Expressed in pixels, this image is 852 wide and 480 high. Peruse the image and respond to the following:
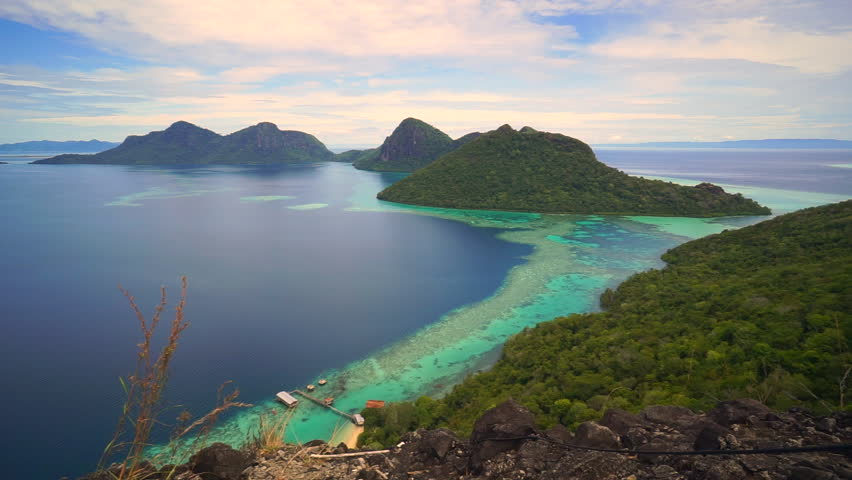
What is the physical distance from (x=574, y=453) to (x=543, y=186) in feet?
289

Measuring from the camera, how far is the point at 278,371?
77.7 feet

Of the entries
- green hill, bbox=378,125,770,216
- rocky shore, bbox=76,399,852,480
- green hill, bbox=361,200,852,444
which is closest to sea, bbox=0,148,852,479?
rocky shore, bbox=76,399,852,480

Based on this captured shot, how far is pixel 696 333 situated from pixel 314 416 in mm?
19246

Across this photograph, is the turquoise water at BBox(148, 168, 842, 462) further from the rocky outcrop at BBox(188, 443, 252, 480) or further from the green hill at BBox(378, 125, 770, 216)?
the green hill at BBox(378, 125, 770, 216)

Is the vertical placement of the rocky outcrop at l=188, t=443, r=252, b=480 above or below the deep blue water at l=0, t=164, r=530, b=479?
above

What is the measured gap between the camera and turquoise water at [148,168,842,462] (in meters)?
21.1

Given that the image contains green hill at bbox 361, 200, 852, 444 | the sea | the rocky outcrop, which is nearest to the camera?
the rocky outcrop

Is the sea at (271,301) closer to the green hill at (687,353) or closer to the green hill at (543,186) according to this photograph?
the green hill at (687,353)

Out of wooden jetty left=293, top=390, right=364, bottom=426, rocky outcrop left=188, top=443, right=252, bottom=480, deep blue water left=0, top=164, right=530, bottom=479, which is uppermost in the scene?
rocky outcrop left=188, top=443, right=252, bottom=480

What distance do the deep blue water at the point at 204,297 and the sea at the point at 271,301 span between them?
151mm

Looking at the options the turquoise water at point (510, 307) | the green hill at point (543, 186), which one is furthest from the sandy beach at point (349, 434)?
the green hill at point (543, 186)

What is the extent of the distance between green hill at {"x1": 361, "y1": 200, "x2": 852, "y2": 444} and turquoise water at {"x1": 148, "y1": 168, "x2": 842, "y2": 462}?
2.94 meters

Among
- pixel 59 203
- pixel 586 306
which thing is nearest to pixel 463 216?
pixel 586 306

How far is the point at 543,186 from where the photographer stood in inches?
3509
